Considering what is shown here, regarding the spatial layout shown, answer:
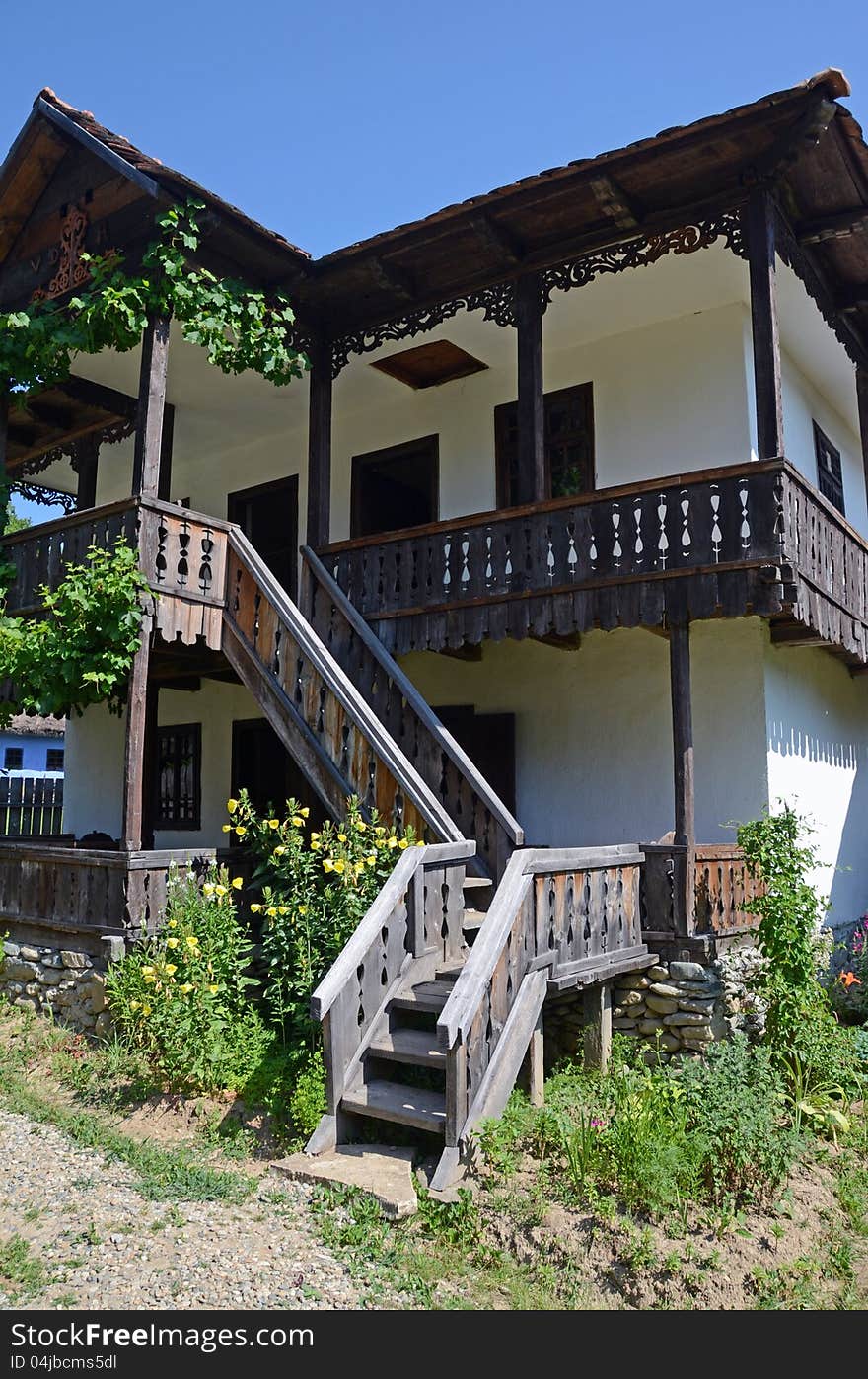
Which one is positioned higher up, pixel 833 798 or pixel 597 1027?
pixel 833 798

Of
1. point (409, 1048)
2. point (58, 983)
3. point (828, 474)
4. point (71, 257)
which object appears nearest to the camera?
point (409, 1048)

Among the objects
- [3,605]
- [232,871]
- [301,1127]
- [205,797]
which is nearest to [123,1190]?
[301,1127]

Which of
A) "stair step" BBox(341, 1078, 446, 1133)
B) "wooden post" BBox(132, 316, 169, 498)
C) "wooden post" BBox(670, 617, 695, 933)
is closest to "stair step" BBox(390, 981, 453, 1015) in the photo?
"stair step" BBox(341, 1078, 446, 1133)

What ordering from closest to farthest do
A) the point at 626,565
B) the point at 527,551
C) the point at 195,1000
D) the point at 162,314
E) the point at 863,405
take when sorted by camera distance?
the point at 195,1000, the point at 626,565, the point at 527,551, the point at 162,314, the point at 863,405

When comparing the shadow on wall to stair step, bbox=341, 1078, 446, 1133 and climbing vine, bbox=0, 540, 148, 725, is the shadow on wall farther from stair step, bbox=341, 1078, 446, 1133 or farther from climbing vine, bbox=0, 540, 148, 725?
climbing vine, bbox=0, 540, 148, 725

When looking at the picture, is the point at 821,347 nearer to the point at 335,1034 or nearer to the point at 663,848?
the point at 663,848

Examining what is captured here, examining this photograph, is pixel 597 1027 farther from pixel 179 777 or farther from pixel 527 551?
pixel 179 777

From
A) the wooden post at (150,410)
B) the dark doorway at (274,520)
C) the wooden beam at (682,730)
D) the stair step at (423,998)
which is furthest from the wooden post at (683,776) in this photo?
the dark doorway at (274,520)

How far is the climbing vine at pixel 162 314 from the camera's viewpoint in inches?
396

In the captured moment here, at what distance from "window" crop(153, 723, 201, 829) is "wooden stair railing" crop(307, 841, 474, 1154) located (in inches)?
→ 320

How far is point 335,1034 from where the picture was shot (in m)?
6.48

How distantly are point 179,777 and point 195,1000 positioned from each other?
820 centimetres

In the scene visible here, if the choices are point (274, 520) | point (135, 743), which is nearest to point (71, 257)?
point (274, 520)

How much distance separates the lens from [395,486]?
48.1 feet
